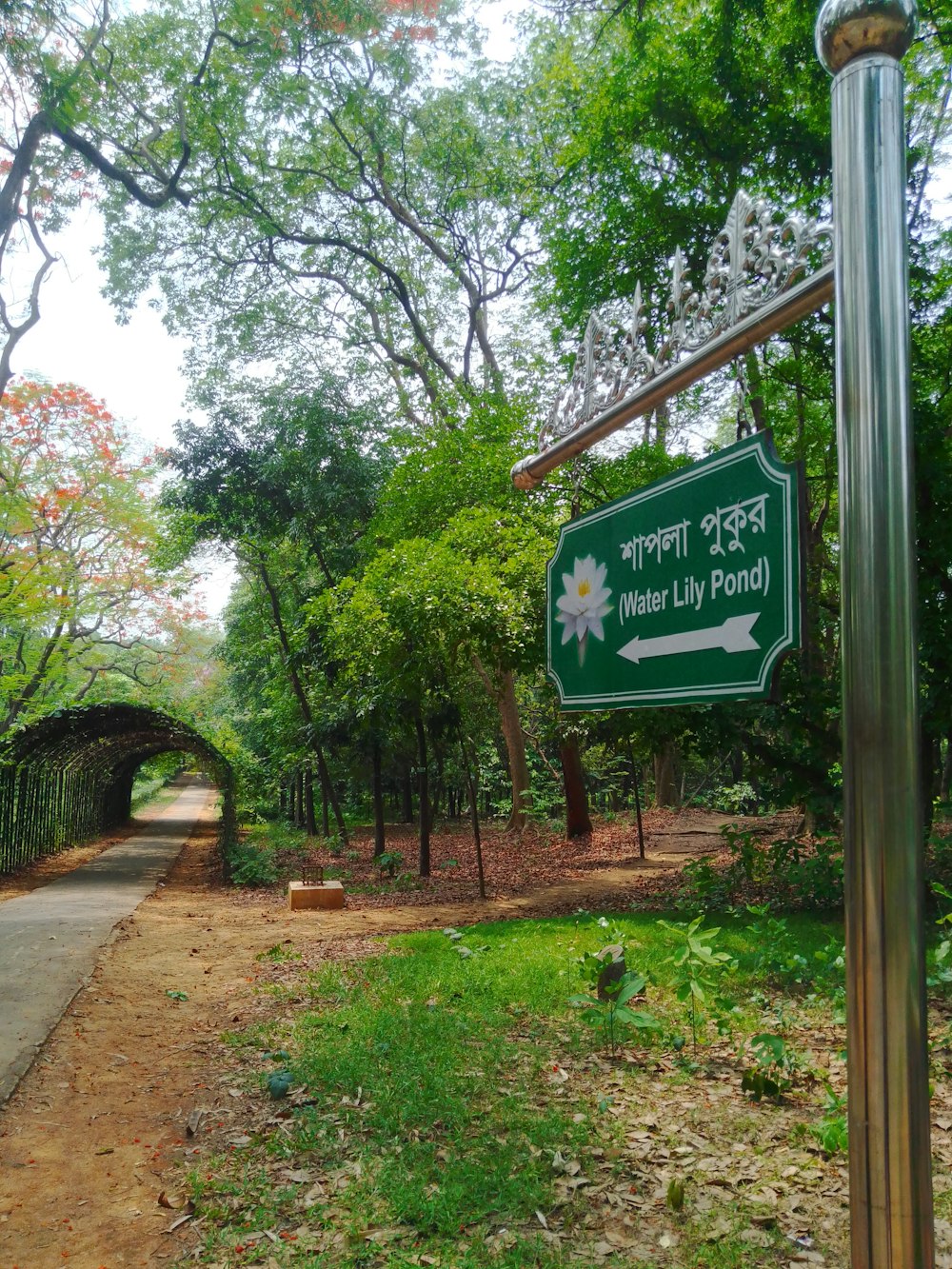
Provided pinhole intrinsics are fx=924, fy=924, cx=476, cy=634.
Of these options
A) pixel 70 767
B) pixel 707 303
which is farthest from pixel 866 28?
pixel 70 767

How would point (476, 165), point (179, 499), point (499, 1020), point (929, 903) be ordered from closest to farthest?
point (499, 1020)
point (929, 903)
point (476, 165)
point (179, 499)

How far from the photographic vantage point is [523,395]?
1673 cm

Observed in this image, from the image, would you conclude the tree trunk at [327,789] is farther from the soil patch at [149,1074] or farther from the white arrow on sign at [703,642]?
the white arrow on sign at [703,642]

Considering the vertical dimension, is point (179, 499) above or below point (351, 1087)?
above

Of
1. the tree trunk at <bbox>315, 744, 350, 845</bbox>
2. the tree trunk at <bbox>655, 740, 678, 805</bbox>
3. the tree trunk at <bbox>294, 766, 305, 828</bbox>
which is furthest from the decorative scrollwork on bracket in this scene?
the tree trunk at <bbox>294, 766, 305, 828</bbox>

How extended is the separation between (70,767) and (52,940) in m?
12.3

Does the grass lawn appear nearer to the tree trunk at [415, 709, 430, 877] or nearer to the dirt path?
the dirt path

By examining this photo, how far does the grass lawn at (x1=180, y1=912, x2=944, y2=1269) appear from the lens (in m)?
3.20

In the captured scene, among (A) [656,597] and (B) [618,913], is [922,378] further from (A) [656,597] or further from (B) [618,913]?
(A) [656,597]

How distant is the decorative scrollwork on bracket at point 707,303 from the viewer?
6.65ft

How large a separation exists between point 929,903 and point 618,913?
2.90m

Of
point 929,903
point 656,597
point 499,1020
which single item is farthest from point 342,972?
point 656,597

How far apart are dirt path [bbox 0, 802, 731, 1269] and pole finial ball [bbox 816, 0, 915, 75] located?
392 cm

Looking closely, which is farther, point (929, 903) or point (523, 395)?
point (523, 395)
